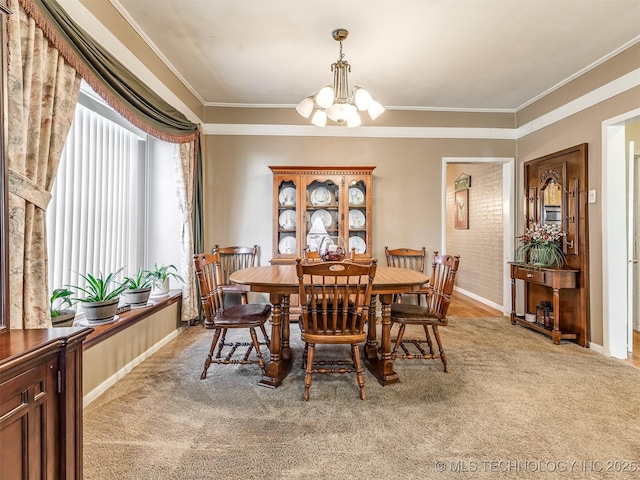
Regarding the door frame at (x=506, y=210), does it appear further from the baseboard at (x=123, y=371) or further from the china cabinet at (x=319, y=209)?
the baseboard at (x=123, y=371)

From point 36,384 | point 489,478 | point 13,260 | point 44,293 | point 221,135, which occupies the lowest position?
point 489,478

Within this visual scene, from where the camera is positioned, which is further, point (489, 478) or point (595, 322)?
point (595, 322)

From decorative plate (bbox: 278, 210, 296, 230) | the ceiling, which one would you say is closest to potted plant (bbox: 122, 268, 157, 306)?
decorative plate (bbox: 278, 210, 296, 230)

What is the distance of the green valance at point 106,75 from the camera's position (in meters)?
1.61

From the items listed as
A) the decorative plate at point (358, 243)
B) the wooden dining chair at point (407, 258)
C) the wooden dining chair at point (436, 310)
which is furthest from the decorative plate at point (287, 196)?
the wooden dining chair at point (436, 310)

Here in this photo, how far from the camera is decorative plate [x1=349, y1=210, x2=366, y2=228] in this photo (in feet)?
13.5

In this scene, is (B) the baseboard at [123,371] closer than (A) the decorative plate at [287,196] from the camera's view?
Yes

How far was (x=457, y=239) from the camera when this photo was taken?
247 inches

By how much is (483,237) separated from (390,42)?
3539 millimetres

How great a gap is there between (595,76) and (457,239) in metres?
3.48

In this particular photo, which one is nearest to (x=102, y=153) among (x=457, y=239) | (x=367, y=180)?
(x=367, y=180)

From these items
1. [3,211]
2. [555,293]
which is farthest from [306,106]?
[555,293]

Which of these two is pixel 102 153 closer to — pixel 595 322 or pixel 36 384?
pixel 36 384

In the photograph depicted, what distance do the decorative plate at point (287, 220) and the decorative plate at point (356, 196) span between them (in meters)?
0.73
